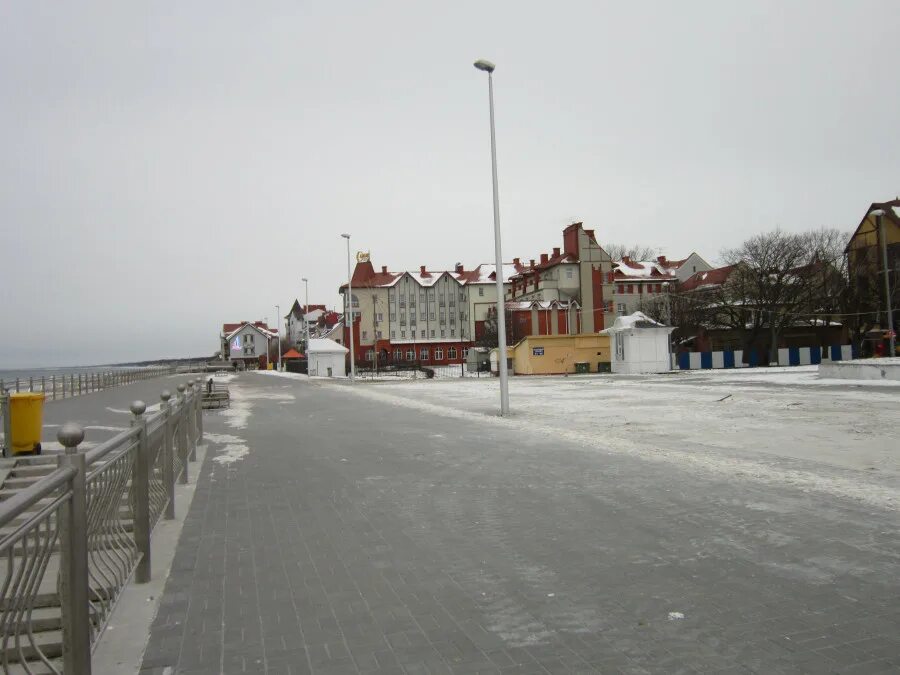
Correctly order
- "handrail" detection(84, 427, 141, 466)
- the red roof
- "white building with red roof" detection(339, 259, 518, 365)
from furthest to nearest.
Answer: "white building with red roof" detection(339, 259, 518, 365)
the red roof
"handrail" detection(84, 427, 141, 466)

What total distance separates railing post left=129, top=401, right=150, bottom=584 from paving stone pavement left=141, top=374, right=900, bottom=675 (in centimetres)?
33

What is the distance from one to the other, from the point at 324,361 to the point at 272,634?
61.2m

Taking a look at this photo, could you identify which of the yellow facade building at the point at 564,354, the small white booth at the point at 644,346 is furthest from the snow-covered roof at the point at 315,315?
the small white booth at the point at 644,346

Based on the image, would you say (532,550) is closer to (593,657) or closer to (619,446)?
(593,657)

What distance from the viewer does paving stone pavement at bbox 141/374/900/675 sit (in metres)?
3.63

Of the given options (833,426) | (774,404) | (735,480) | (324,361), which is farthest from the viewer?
(324,361)

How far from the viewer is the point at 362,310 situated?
94.4 m

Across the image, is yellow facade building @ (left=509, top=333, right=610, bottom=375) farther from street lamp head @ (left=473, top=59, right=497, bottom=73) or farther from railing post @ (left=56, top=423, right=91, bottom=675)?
railing post @ (left=56, top=423, right=91, bottom=675)

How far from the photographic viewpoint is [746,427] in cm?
1380

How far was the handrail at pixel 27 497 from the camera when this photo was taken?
7.19ft

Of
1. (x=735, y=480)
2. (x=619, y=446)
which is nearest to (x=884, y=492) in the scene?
(x=735, y=480)

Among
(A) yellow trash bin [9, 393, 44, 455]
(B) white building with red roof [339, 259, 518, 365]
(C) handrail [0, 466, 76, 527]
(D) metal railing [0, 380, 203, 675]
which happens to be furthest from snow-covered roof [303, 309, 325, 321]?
(C) handrail [0, 466, 76, 527]

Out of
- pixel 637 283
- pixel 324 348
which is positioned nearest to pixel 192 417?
pixel 324 348

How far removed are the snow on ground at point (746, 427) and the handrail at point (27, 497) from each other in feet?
24.8
